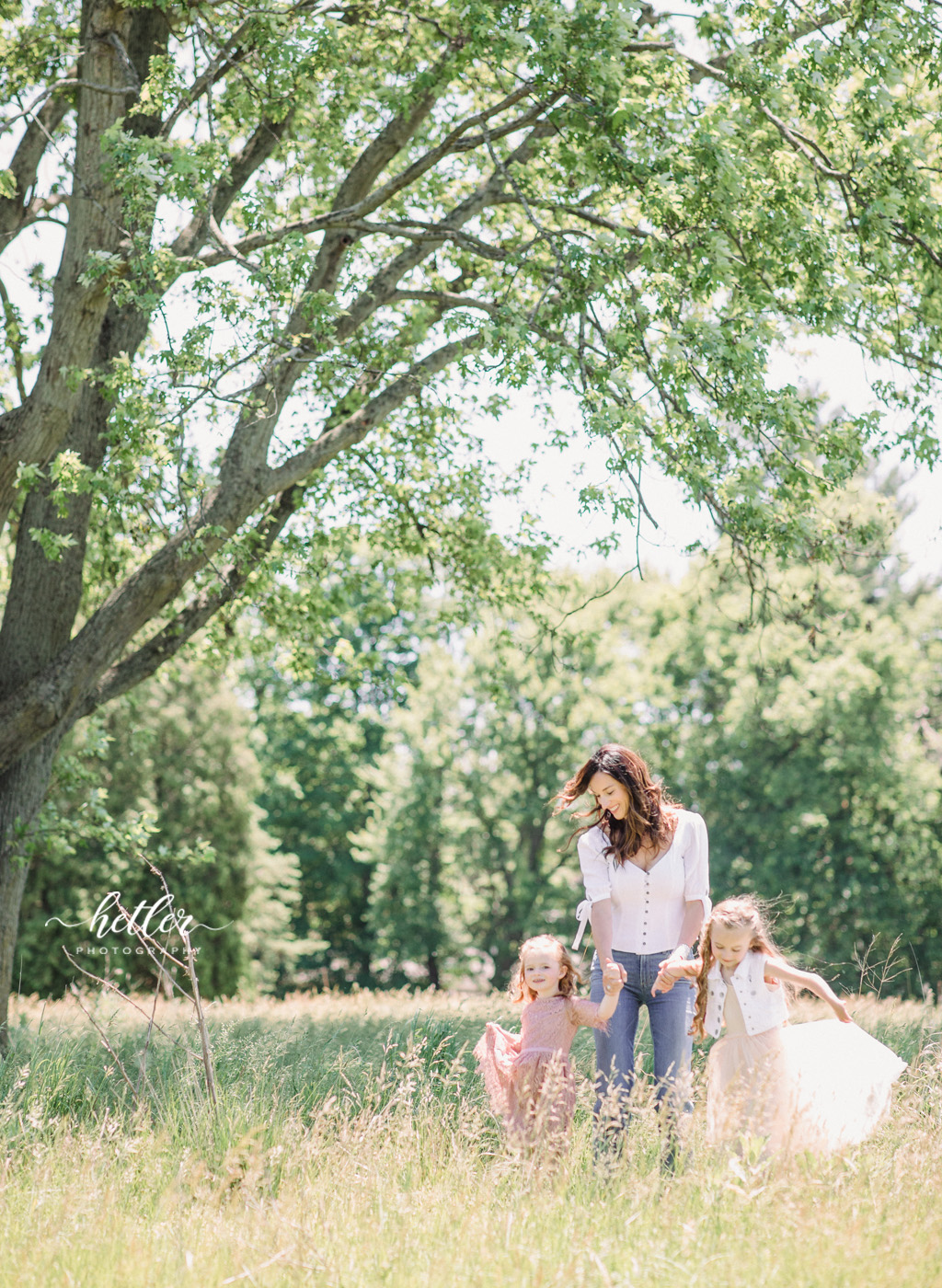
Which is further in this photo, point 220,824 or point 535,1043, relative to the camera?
point 220,824

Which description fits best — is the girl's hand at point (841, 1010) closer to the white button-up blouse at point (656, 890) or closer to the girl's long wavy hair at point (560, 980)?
the white button-up blouse at point (656, 890)

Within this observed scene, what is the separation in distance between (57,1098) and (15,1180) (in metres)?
1.81

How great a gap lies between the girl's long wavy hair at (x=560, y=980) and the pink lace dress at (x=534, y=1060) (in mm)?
55

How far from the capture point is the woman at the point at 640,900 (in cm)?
486

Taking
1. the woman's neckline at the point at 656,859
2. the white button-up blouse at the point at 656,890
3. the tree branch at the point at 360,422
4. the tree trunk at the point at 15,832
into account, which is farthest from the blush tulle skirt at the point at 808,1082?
the tree trunk at the point at 15,832

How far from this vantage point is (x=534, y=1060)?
513cm

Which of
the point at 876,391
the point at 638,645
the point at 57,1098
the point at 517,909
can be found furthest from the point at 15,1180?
the point at 638,645

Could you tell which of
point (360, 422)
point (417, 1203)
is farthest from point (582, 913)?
point (360, 422)

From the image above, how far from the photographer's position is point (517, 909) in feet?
97.5

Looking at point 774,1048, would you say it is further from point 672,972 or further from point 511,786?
point 511,786

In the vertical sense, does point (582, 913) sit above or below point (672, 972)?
above

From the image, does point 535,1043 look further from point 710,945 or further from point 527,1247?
point 527,1247

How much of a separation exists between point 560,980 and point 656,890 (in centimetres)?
74

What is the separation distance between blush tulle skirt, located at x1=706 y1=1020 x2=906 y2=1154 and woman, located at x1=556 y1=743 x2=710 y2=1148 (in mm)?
230
